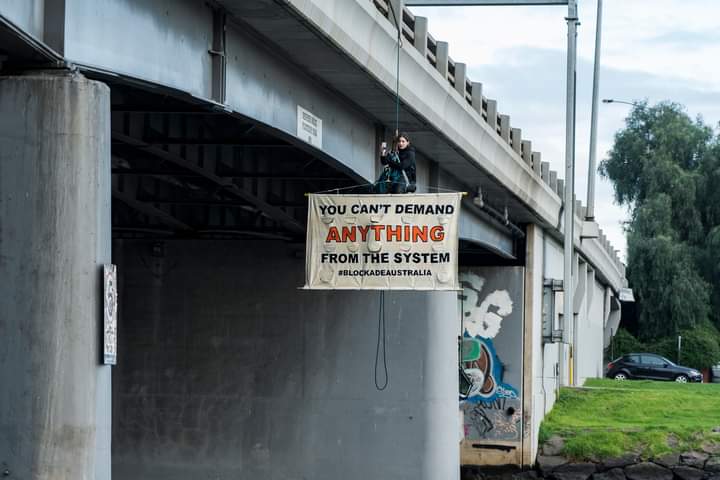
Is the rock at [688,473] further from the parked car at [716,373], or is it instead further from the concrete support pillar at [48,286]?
the parked car at [716,373]

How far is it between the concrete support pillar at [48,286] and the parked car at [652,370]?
155ft

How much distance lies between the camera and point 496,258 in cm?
3525

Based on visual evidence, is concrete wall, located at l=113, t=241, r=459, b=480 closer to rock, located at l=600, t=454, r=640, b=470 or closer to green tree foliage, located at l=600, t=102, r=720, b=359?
rock, located at l=600, t=454, r=640, b=470

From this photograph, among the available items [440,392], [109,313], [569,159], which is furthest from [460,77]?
[109,313]

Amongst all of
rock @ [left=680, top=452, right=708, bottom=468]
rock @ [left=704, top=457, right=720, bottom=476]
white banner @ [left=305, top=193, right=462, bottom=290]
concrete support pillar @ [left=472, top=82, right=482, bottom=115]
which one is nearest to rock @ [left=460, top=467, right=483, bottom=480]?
rock @ [left=680, top=452, right=708, bottom=468]

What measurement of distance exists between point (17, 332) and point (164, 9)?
3925mm

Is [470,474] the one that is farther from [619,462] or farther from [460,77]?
[460,77]

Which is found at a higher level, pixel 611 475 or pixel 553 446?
pixel 553 446

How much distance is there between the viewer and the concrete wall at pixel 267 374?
26.5 m

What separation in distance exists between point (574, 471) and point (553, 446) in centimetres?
165

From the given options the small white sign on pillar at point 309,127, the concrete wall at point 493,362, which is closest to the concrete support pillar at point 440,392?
the concrete wall at point 493,362

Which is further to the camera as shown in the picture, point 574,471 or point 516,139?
point 574,471

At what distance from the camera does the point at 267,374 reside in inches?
1086

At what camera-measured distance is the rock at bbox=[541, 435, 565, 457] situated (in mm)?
33781
